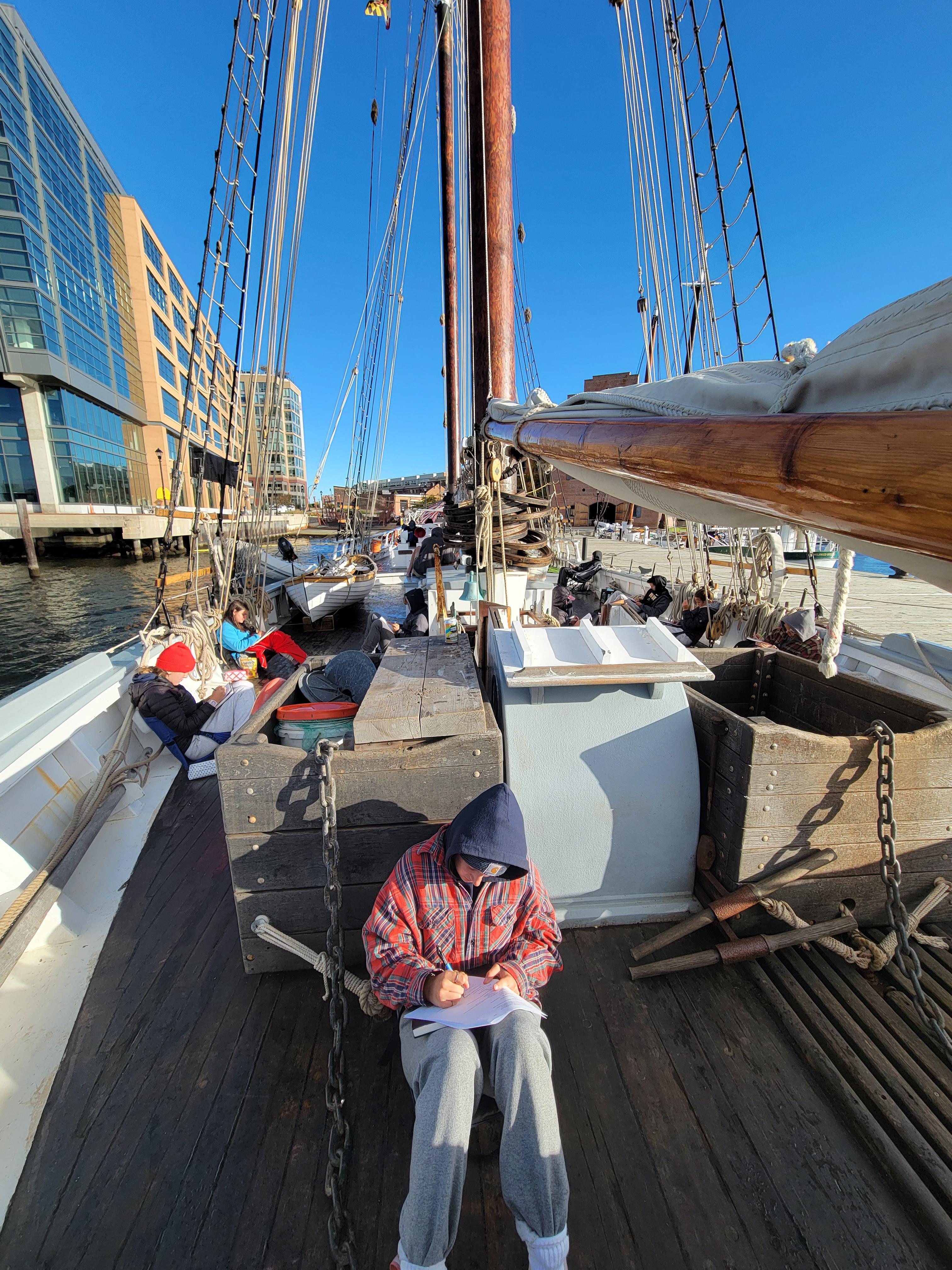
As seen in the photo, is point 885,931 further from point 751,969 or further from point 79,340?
point 79,340

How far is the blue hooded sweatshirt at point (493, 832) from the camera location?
1.43 metres

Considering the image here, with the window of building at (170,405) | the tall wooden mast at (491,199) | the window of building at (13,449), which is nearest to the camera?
the tall wooden mast at (491,199)

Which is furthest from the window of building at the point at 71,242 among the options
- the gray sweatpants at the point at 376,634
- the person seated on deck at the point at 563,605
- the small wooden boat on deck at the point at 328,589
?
the person seated on deck at the point at 563,605

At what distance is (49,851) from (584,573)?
9.26 metres

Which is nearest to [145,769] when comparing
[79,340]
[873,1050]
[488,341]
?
[873,1050]

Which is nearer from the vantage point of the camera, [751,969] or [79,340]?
[751,969]

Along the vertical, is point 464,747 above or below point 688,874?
above

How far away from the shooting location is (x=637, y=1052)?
5.84ft

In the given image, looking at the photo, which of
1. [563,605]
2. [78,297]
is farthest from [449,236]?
[78,297]

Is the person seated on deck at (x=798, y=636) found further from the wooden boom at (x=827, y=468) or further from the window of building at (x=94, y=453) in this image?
the window of building at (x=94, y=453)

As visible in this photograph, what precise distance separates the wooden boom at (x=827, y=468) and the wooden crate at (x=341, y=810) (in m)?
1.09

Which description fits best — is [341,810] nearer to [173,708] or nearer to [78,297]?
[173,708]

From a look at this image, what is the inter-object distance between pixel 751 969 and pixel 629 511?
3285 centimetres

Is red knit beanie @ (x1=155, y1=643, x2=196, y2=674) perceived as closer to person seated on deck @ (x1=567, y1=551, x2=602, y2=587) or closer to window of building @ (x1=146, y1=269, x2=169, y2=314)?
person seated on deck @ (x1=567, y1=551, x2=602, y2=587)
